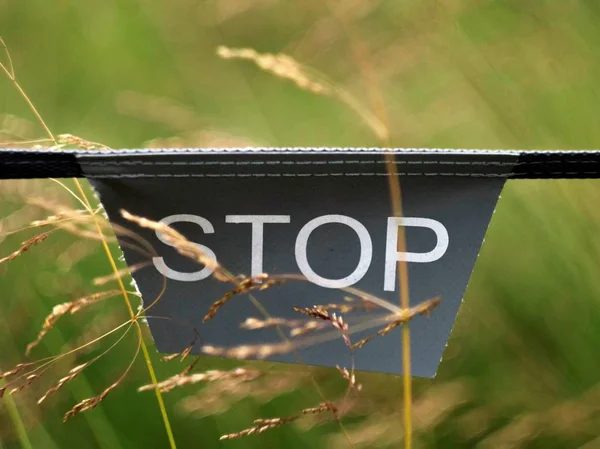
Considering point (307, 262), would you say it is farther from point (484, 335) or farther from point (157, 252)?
point (484, 335)

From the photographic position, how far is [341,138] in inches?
46.1

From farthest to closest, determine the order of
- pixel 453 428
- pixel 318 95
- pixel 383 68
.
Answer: pixel 318 95, pixel 383 68, pixel 453 428

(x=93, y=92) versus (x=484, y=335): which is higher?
(x=93, y=92)

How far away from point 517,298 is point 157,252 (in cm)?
66

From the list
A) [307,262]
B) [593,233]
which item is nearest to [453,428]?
[593,233]

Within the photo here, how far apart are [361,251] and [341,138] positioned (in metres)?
0.64

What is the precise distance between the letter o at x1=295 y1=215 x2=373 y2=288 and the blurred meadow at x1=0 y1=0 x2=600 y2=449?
0.96ft

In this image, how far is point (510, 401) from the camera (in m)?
0.92

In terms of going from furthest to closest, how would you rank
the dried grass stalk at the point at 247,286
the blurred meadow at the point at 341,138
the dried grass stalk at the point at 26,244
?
the blurred meadow at the point at 341,138, the dried grass stalk at the point at 26,244, the dried grass stalk at the point at 247,286

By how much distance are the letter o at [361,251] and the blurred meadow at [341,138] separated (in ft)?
0.96

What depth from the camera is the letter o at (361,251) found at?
0.55 metres

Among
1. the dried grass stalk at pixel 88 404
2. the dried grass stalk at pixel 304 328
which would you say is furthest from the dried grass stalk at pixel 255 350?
the dried grass stalk at pixel 88 404

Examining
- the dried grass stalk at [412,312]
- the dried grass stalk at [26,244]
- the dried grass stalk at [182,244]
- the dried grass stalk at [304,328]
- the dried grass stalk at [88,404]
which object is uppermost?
the dried grass stalk at [26,244]

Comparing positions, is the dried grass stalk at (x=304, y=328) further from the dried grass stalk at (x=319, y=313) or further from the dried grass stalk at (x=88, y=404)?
the dried grass stalk at (x=88, y=404)
